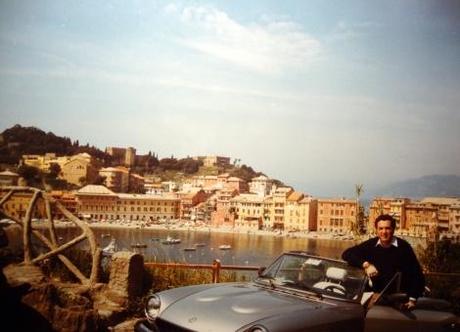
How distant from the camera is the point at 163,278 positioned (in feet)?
19.8

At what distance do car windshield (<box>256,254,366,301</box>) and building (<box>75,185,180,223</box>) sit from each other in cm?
8483

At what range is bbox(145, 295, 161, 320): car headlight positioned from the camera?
3.48 metres

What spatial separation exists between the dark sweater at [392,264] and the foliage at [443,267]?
11.2 ft

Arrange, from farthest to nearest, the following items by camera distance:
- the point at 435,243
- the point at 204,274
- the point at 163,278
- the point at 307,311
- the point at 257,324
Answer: the point at 435,243
the point at 204,274
the point at 163,278
the point at 307,311
the point at 257,324

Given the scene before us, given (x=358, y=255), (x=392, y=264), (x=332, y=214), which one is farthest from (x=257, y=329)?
(x=332, y=214)

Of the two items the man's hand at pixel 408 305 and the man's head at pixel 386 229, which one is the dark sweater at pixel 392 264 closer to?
the man's head at pixel 386 229

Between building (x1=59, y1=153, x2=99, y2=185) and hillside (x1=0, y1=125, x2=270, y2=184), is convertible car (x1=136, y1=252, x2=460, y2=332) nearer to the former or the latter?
hillside (x1=0, y1=125, x2=270, y2=184)

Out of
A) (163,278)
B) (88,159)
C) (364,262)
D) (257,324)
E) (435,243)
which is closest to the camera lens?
(257,324)

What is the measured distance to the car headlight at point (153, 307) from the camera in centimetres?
348

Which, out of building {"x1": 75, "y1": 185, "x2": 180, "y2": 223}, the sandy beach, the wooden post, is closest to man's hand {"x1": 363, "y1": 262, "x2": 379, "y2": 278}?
the wooden post

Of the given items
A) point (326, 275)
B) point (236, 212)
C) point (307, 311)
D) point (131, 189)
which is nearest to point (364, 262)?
point (326, 275)

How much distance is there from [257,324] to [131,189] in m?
121

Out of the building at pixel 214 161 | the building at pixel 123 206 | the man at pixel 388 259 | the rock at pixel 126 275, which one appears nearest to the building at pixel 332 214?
the building at pixel 123 206

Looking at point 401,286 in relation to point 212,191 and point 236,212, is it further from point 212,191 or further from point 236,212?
point 212,191
